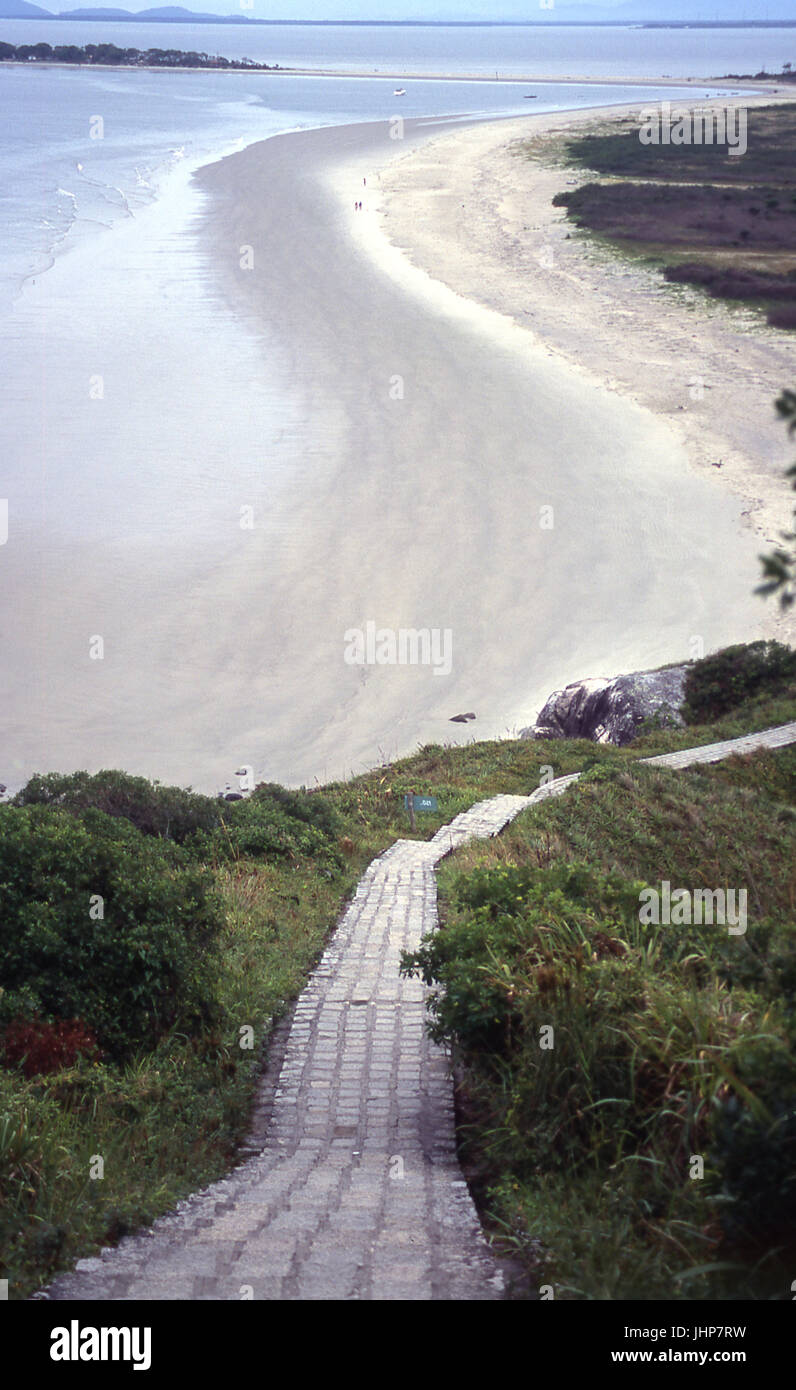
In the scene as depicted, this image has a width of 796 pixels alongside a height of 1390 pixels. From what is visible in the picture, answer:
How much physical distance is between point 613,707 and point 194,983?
10577 millimetres

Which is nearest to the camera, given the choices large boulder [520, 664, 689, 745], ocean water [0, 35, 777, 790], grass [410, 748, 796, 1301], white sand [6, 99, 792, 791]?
grass [410, 748, 796, 1301]

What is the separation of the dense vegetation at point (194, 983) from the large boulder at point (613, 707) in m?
5.78

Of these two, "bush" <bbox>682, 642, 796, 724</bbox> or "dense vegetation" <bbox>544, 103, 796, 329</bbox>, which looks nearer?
"bush" <bbox>682, 642, 796, 724</bbox>

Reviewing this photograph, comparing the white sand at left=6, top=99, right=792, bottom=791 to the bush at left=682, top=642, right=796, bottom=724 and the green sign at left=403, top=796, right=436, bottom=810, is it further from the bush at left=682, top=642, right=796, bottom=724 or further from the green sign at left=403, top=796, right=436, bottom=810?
the green sign at left=403, top=796, right=436, bottom=810

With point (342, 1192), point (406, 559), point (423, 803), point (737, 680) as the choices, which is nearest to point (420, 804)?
point (423, 803)

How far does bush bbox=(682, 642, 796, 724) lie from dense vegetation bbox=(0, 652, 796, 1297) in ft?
19.6

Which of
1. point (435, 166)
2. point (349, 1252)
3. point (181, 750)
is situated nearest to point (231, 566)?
point (181, 750)

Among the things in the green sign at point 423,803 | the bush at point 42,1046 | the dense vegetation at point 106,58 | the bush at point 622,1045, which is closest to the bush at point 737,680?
the green sign at point 423,803

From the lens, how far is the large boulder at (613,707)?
51.5 ft

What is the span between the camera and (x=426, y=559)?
21250 mm

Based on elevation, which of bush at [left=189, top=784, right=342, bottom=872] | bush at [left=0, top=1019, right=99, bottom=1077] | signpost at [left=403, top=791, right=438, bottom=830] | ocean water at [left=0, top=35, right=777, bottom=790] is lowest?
bush at [left=189, top=784, right=342, bottom=872]

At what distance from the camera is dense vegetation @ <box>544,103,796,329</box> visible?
39344 millimetres

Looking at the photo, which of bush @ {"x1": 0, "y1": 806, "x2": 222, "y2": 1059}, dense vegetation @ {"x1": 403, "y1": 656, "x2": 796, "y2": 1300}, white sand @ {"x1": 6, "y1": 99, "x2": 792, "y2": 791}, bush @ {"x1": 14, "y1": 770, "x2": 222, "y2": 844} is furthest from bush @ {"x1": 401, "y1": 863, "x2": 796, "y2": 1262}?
white sand @ {"x1": 6, "y1": 99, "x2": 792, "y2": 791}
